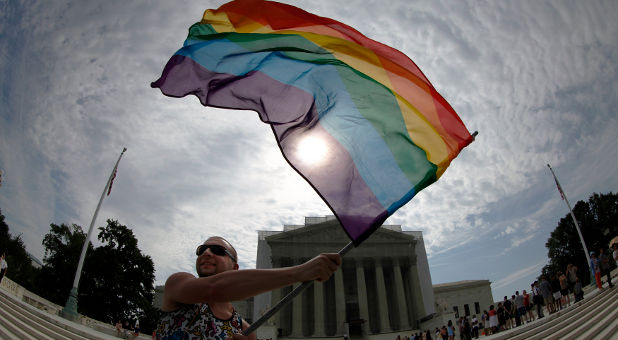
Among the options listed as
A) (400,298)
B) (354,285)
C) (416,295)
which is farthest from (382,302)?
(354,285)

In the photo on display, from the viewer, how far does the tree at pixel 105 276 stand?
31500 millimetres

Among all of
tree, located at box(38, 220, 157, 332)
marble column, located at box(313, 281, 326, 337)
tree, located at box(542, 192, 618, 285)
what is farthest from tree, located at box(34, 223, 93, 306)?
tree, located at box(542, 192, 618, 285)

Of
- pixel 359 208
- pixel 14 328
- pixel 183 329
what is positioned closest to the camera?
pixel 183 329

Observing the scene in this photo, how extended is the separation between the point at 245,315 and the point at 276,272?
50.4 meters

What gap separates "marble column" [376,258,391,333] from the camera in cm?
4016

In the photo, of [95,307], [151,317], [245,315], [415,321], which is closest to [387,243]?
[415,321]

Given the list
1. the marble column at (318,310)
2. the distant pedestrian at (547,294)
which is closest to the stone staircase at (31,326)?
the distant pedestrian at (547,294)

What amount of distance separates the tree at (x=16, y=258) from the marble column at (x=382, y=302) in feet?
121

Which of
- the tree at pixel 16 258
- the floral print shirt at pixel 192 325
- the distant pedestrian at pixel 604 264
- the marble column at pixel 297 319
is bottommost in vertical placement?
the marble column at pixel 297 319

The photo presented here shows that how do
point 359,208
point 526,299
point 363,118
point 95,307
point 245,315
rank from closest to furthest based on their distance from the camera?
point 359,208, point 363,118, point 526,299, point 95,307, point 245,315

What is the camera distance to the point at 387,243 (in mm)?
44000

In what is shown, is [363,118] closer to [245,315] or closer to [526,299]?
[526,299]

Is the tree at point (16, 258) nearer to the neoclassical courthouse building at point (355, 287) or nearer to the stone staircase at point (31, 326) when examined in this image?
the neoclassical courthouse building at point (355, 287)

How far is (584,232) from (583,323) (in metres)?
46.0
